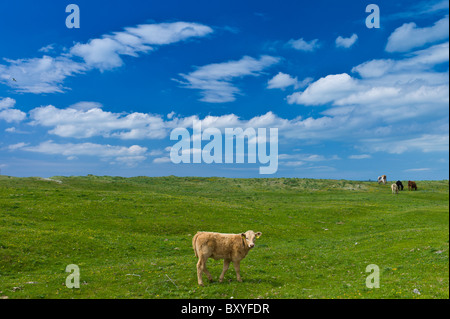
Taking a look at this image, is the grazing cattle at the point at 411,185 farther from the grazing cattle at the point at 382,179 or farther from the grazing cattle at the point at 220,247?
the grazing cattle at the point at 220,247

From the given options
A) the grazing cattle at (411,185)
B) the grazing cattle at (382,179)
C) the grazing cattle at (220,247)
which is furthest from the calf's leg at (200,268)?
the grazing cattle at (382,179)

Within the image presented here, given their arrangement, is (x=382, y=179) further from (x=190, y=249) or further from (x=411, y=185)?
(x=190, y=249)

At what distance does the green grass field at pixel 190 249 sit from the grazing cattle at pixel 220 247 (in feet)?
4.17

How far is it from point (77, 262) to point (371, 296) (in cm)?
2162

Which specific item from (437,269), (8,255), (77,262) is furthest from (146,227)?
(437,269)

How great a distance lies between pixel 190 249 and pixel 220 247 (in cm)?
1419

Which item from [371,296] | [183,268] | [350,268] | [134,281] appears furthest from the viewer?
[350,268]

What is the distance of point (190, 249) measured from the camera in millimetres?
31812

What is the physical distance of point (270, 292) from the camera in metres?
17.7

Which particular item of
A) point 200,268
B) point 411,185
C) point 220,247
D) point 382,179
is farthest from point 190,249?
point 382,179

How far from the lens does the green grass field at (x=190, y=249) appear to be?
18375mm

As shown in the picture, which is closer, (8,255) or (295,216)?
(8,255)

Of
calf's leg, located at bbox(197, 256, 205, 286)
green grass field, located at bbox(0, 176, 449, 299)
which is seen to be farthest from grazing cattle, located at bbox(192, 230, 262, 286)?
green grass field, located at bbox(0, 176, 449, 299)
